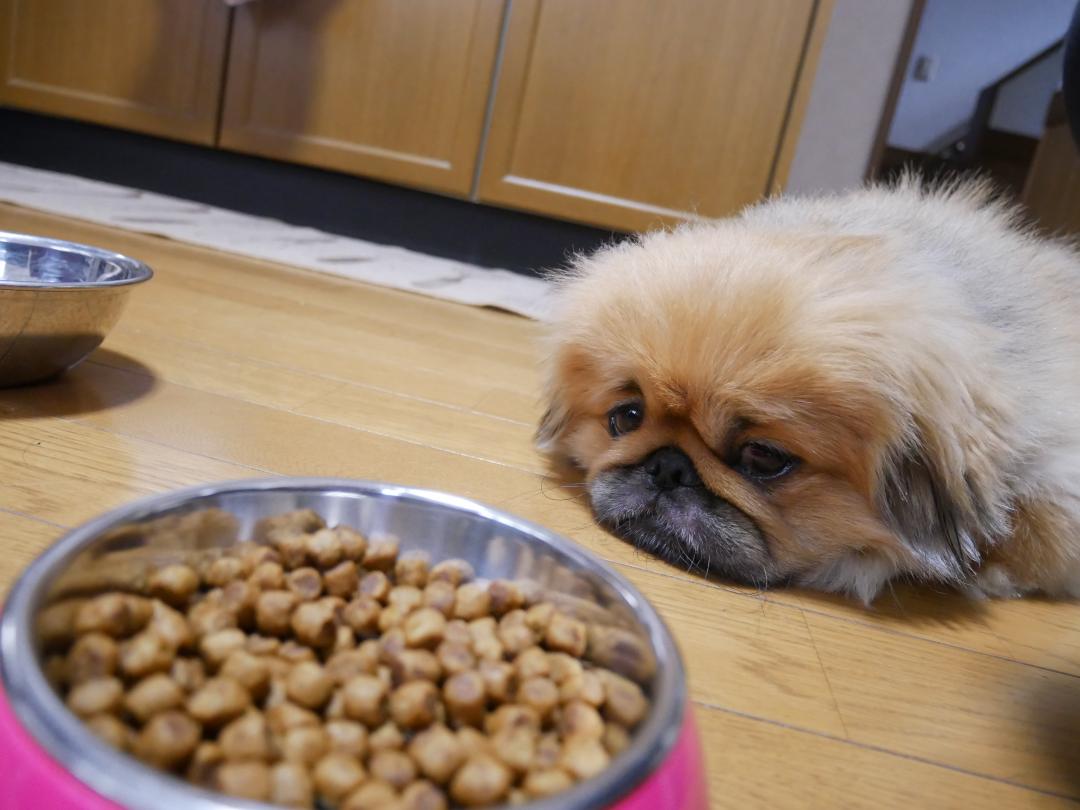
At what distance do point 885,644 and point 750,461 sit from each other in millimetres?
323

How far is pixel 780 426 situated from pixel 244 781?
36.4 inches

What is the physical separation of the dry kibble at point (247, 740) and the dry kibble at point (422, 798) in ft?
0.35

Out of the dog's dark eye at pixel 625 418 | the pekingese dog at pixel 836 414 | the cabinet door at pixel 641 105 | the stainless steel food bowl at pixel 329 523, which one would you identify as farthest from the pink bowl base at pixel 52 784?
the cabinet door at pixel 641 105

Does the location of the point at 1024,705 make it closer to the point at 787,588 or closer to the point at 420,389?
the point at 787,588

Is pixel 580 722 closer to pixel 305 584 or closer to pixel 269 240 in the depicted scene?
pixel 305 584

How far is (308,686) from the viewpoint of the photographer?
0.70 meters

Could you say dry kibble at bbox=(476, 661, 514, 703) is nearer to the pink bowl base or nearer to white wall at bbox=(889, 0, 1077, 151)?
the pink bowl base

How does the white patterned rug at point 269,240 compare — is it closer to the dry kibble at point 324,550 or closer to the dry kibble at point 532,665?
the dry kibble at point 324,550

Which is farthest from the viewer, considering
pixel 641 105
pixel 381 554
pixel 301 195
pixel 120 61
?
pixel 301 195

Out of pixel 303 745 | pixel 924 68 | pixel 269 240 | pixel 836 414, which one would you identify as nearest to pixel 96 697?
pixel 303 745

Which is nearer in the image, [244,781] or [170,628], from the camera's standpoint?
[244,781]

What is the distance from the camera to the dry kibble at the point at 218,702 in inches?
25.6

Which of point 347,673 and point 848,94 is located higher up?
point 848,94

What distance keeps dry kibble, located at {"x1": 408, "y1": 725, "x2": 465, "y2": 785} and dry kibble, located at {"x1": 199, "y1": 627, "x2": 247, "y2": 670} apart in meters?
0.19
